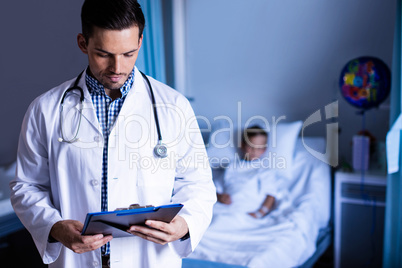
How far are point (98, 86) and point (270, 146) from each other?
1628 mm

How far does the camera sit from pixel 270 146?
2.59 metres

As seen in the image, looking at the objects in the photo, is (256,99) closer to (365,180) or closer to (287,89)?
(287,89)

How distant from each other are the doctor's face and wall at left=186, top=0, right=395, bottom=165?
1850 millimetres

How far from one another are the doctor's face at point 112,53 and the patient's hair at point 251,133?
5.07 feet

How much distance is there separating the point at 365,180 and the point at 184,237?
63.2 inches

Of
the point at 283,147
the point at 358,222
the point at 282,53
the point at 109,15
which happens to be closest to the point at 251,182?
the point at 283,147

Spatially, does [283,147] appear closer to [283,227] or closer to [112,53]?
[283,227]

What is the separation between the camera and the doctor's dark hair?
1034 mm

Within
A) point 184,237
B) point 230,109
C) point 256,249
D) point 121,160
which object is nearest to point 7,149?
point 121,160

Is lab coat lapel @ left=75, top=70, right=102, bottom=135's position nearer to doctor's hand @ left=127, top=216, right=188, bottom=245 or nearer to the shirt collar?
the shirt collar

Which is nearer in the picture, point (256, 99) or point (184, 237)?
point (184, 237)

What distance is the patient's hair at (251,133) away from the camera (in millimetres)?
2553

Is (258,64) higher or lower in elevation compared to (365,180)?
higher

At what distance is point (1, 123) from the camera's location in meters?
1.70
